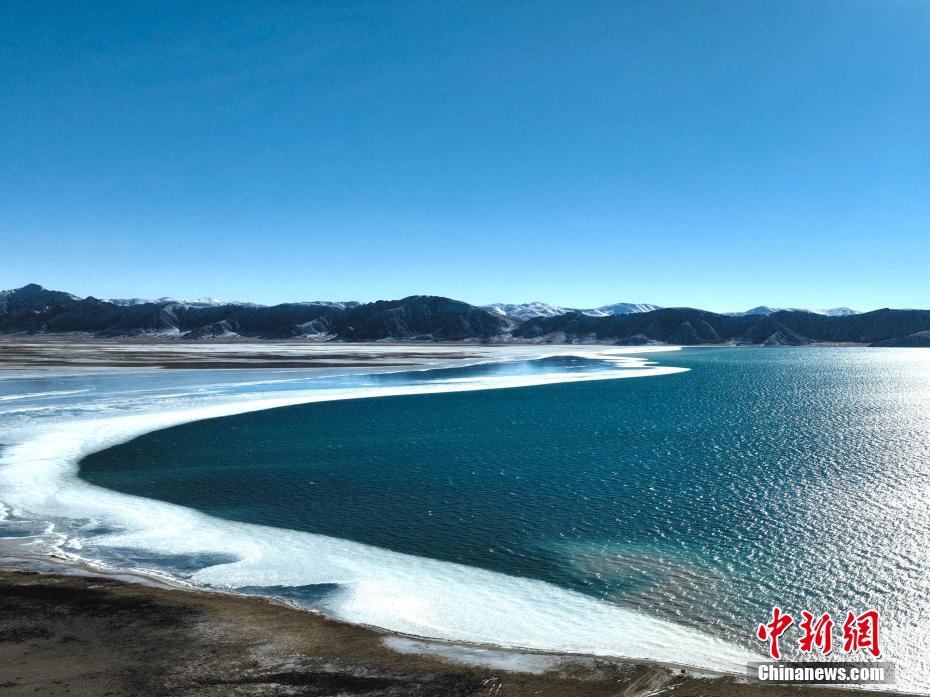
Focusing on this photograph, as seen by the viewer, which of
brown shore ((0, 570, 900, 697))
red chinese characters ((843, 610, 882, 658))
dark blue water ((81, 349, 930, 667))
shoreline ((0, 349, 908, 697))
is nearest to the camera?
brown shore ((0, 570, 900, 697))

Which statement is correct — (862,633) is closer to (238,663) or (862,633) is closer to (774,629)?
(774,629)

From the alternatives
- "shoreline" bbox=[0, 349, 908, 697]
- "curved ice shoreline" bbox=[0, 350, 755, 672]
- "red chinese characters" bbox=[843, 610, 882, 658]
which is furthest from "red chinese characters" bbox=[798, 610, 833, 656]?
"shoreline" bbox=[0, 349, 908, 697]

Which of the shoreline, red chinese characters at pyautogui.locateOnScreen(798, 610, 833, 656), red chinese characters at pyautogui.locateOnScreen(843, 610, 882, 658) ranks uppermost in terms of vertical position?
the shoreline

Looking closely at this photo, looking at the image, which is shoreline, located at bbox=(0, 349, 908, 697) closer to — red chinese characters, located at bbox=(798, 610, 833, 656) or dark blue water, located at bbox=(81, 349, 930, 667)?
red chinese characters, located at bbox=(798, 610, 833, 656)

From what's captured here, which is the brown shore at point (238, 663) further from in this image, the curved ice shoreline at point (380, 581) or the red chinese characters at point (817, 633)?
the red chinese characters at point (817, 633)

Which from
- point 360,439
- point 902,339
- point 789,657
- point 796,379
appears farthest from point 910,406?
point 902,339

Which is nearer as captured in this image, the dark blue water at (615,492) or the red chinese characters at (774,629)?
the red chinese characters at (774,629)

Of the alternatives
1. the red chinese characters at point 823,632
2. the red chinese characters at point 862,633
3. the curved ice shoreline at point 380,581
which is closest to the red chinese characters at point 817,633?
the red chinese characters at point 823,632
